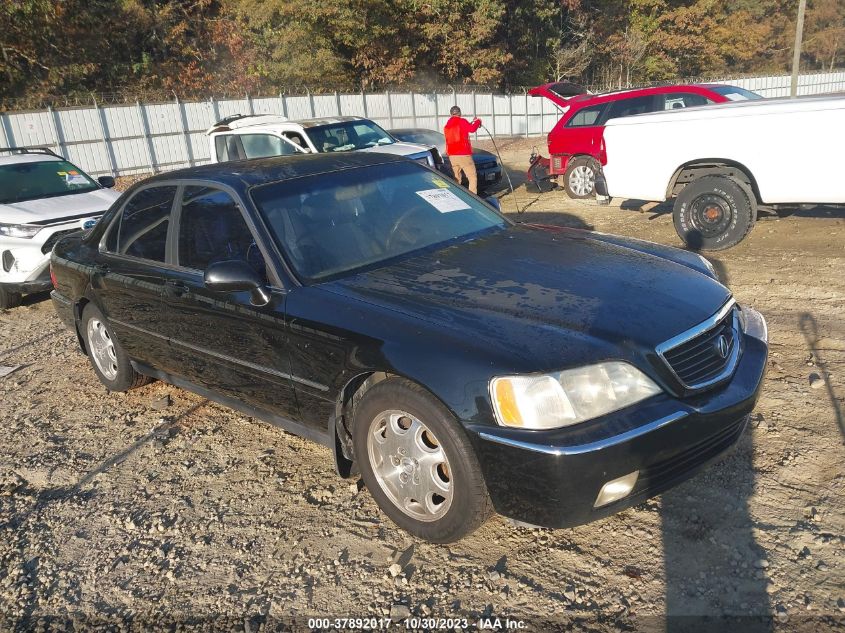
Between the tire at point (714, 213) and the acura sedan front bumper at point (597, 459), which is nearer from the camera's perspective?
the acura sedan front bumper at point (597, 459)

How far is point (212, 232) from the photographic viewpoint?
3.88 metres

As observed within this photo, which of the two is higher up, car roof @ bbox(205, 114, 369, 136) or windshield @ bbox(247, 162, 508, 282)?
windshield @ bbox(247, 162, 508, 282)

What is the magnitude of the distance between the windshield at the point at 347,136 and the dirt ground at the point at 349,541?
784 cm

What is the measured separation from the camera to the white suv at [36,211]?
7.47 meters

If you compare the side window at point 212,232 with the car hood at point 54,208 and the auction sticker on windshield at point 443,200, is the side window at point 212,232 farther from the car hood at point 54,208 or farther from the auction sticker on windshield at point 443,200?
the car hood at point 54,208

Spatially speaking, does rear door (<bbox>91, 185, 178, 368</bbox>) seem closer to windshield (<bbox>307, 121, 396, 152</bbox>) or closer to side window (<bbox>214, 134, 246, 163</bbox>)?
windshield (<bbox>307, 121, 396, 152</bbox>)

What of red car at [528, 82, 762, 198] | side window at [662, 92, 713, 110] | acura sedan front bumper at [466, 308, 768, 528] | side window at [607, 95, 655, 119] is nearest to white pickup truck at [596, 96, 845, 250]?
red car at [528, 82, 762, 198]

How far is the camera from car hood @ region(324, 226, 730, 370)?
2.74 meters

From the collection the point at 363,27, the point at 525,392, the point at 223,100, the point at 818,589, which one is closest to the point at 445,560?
the point at 525,392

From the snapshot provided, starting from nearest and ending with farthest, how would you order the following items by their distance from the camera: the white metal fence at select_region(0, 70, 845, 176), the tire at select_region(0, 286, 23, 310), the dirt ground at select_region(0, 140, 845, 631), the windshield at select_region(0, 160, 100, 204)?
the dirt ground at select_region(0, 140, 845, 631) < the tire at select_region(0, 286, 23, 310) < the windshield at select_region(0, 160, 100, 204) < the white metal fence at select_region(0, 70, 845, 176)

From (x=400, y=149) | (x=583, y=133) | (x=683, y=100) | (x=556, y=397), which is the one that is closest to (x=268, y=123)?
(x=400, y=149)

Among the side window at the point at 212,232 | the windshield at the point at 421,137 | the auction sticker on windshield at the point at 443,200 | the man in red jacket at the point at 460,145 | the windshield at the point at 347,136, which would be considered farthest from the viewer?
the windshield at the point at 421,137

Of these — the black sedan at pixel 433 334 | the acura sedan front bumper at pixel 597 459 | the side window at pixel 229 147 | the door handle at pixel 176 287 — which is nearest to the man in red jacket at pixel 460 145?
the side window at pixel 229 147

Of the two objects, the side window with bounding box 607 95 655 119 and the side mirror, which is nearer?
the side mirror
